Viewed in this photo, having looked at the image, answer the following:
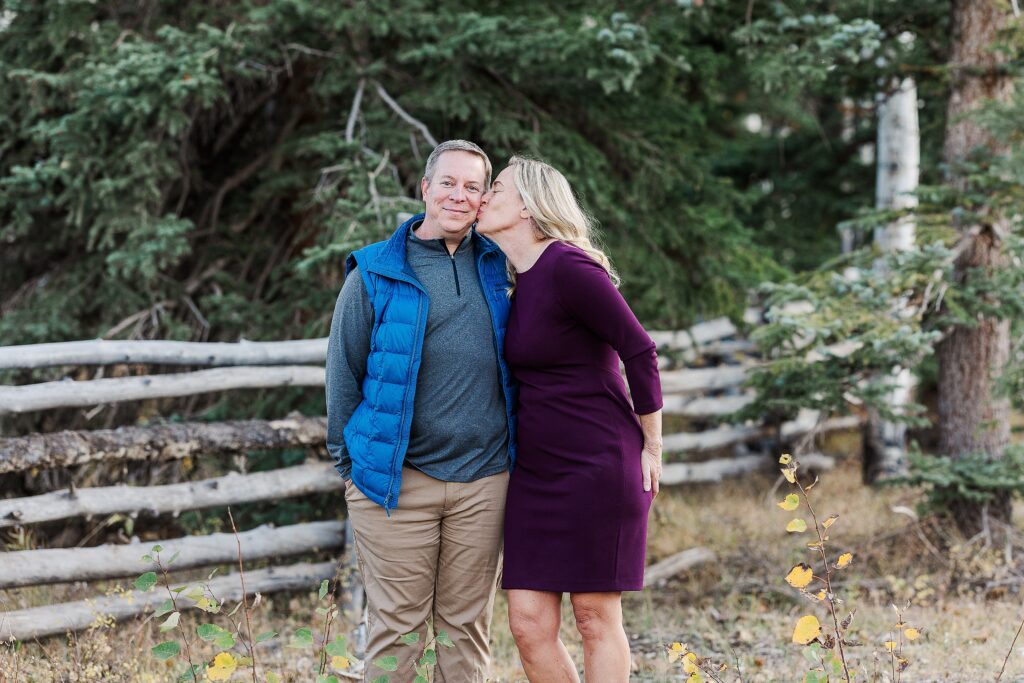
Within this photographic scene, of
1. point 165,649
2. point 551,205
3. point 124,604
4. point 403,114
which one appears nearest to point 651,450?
point 551,205

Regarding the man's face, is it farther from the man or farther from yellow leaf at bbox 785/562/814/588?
yellow leaf at bbox 785/562/814/588

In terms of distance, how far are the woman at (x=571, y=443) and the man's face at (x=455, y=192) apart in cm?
11

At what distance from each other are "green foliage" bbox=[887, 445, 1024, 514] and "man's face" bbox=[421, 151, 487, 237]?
368 cm

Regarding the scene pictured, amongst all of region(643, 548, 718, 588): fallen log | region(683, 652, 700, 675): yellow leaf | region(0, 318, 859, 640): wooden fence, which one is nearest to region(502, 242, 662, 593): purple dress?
region(683, 652, 700, 675): yellow leaf

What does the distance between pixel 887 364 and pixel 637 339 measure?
277cm

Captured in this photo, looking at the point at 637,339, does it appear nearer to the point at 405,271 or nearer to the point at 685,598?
the point at 405,271

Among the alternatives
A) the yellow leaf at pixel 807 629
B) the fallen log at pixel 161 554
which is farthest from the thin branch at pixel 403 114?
the yellow leaf at pixel 807 629

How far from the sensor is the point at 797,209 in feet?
35.0

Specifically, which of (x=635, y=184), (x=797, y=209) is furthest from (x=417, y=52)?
(x=797, y=209)

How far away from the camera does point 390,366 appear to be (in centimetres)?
332

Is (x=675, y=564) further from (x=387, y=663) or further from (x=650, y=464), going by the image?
(x=387, y=663)

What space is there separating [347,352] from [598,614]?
50.2 inches

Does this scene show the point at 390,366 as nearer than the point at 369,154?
Yes

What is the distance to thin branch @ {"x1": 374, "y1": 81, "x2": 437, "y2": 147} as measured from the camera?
630 cm
